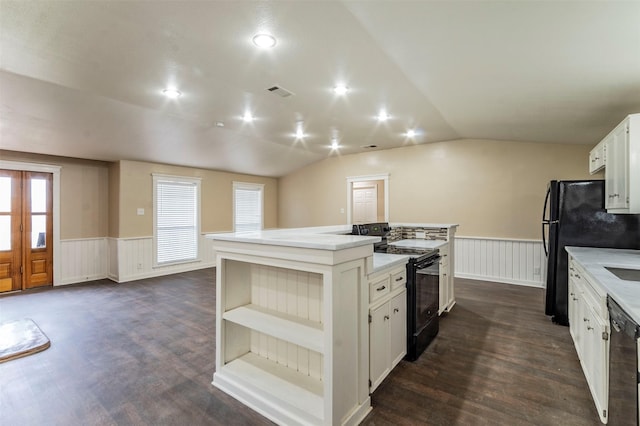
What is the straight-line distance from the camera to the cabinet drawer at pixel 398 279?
2.37 metres

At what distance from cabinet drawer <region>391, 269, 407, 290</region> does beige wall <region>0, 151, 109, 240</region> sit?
610 centimetres

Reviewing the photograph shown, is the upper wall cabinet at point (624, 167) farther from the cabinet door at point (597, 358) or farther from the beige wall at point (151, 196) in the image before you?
the beige wall at point (151, 196)

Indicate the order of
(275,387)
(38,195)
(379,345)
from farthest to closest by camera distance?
(38,195) → (379,345) → (275,387)

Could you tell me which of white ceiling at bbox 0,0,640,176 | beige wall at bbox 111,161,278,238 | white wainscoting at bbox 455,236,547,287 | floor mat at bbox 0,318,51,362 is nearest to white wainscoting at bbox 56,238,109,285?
beige wall at bbox 111,161,278,238

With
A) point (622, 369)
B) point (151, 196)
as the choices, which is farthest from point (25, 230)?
point (622, 369)

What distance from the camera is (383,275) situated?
2.22m

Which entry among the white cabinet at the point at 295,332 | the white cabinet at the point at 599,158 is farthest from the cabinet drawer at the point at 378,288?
the white cabinet at the point at 599,158

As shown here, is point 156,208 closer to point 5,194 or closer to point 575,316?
point 5,194

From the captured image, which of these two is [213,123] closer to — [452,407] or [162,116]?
[162,116]

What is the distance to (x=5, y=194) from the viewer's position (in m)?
4.92

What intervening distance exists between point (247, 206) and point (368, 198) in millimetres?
3336

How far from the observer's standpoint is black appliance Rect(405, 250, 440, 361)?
261 cm

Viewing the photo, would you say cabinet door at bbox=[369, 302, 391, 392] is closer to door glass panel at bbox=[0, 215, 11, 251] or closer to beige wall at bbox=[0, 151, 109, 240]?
beige wall at bbox=[0, 151, 109, 240]

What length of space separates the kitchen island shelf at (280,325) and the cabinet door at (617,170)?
274 cm
